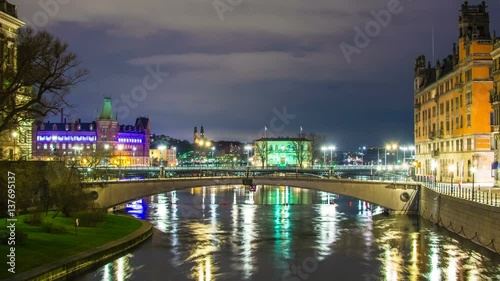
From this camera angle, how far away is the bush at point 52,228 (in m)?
50.4

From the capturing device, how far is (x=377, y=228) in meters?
71.1

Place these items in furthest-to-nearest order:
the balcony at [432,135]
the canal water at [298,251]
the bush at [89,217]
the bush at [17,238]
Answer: the balcony at [432,135] < the bush at [89,217] < the canal water at [298,251] < the bush at [17,238]

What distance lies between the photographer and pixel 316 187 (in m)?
98.6

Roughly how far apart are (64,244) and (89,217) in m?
13.4

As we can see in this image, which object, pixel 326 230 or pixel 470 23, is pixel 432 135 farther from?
pixel 326 230

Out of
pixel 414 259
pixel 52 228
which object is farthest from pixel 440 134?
pixel 52 228

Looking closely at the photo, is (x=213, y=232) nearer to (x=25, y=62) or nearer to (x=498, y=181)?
(x=25, y=62)

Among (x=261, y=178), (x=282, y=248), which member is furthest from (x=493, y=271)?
(x=261, y=178)

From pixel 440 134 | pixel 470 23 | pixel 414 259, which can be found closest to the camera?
pixel 414 259

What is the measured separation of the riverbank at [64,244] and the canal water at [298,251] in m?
1.68

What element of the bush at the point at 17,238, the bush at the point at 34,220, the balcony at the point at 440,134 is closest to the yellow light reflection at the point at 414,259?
the bush at the point at 17,238

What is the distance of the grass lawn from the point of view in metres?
39.6

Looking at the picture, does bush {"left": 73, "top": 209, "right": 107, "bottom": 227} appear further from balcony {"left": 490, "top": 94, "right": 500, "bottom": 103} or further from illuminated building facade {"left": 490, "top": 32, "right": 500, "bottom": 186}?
balcony {"left": 490, "top": 94, "right": 500, "bottom": 103}

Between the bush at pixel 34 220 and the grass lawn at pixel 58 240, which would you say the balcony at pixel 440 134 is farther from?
the bush at pixel 34 220
